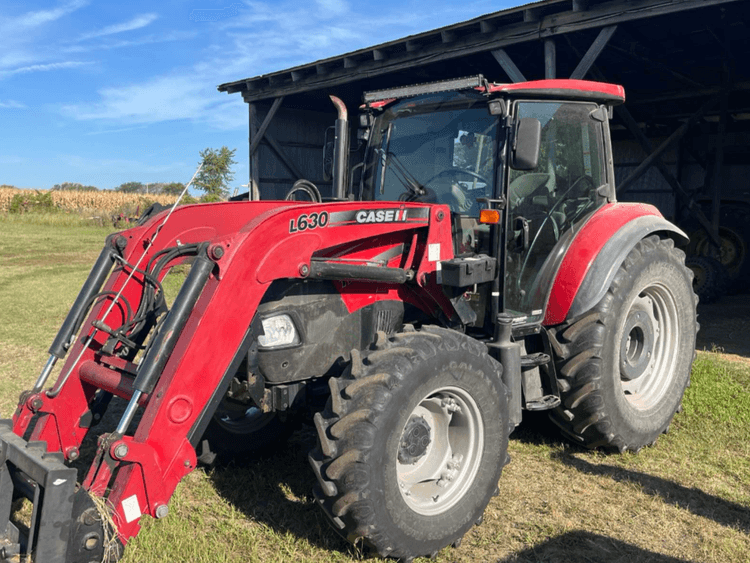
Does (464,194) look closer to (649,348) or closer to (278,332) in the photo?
(278,332)

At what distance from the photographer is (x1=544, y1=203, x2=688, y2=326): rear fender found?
12.7 ft

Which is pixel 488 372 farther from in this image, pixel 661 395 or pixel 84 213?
pixel 84 213

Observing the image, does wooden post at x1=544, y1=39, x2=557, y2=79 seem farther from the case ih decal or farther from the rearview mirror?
the case ih decal

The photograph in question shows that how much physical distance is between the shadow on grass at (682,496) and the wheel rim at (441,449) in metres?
1.17

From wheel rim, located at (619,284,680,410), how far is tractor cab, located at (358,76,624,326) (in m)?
0.75

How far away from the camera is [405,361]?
288 cm

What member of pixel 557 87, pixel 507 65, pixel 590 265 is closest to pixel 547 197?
pixel 590 265

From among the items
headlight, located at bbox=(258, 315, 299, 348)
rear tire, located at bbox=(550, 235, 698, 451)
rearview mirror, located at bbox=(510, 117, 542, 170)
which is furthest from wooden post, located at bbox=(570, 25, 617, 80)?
headlight, located at bbox=(258, 315, 299, 348)

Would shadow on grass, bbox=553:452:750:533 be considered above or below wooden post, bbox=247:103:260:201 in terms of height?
below

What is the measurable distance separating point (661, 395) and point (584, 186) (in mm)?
1536

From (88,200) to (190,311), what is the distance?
111ft

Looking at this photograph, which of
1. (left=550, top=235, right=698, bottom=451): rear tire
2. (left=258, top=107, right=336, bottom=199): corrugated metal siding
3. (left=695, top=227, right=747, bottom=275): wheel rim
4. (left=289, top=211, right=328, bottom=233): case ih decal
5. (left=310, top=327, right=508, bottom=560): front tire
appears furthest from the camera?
(left=258, top=107, right=336, bottom=199): corrugated metal siding

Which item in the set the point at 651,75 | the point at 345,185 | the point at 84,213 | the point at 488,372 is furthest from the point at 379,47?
the point at 84,213

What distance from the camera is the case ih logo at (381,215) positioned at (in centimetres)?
329
